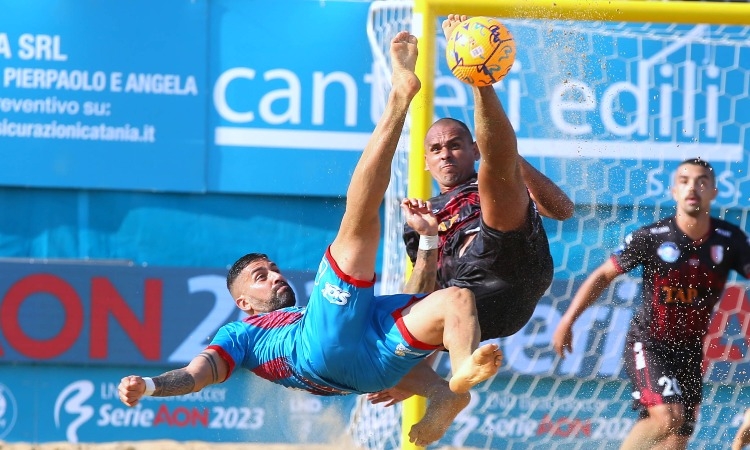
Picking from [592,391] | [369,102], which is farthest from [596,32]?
[592,391]

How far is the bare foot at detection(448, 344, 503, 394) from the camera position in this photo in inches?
149

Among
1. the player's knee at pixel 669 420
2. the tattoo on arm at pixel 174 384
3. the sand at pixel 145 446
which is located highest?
the tattoo on arm at pixel 174 384

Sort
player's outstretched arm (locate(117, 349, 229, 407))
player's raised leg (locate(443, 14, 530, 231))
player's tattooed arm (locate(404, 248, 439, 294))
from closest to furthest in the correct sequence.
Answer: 1. player's outstretched arm (locate(117, 349, 229, 407))
2. player's raised leg (locate(443, 14, 530, 231))
3. player's tattooed arm (locate(404, 248, 439, 294))

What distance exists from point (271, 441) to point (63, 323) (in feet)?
5.43

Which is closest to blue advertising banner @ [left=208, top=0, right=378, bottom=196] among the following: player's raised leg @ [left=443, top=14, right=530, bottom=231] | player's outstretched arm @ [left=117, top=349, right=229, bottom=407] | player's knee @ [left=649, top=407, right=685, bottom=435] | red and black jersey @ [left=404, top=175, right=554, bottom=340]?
red and black jersey @ [left=404, top=175, right=554, bottom=340]

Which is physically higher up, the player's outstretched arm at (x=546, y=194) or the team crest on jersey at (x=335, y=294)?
the player's outstretched arm at (x=546, y=194)

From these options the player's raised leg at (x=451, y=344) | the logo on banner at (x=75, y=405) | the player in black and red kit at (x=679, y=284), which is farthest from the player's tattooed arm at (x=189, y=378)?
the logo on banner at (x=75, y=405)

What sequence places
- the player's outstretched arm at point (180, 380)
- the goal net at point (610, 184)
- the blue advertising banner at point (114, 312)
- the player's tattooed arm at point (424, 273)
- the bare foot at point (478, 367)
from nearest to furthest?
the bare foot at point (478, 367) → the player's outstretched arm at point (180, 380) → the player's tattooed arm at point (424, 273) → the goal net at point (610, 184) → the blue advertising banner at point (114, 312)

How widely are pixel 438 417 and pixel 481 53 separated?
1484 mm

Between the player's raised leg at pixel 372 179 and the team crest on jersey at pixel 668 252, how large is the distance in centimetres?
227

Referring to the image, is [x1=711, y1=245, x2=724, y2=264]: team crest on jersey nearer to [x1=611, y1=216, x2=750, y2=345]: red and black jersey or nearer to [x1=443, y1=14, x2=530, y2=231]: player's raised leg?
[x1=611, y1=216, x2=750, y2=345]: red and black jersey

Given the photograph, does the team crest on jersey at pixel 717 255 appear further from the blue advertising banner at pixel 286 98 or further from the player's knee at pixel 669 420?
the blue advertising banner at pixel 286 98

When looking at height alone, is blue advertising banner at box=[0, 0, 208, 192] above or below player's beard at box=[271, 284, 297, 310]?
A: above

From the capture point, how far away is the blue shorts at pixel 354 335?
4379mm
